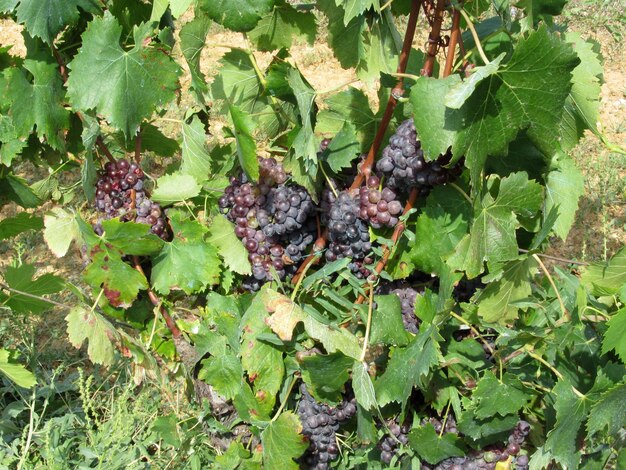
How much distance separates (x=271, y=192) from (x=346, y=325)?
0.45 meters

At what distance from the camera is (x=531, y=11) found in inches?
71.4

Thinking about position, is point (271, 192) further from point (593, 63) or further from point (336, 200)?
point (593, 63)

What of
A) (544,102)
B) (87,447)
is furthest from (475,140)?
(87,447)

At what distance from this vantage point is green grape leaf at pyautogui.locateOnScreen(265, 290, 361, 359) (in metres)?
2.00

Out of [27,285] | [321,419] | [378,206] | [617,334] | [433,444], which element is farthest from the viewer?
[27,285]

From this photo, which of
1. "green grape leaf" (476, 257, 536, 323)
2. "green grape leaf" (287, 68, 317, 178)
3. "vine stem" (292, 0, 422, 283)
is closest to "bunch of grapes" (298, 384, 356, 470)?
"vine stem" (292, 0, 422, 283)

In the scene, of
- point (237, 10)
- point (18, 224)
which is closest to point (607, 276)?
point (237, 10)

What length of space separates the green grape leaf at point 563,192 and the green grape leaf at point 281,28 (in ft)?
2.77

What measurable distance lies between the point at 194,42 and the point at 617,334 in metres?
1.39

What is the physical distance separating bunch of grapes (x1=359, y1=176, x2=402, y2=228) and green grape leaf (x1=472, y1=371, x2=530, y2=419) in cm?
48

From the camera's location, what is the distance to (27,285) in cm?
246

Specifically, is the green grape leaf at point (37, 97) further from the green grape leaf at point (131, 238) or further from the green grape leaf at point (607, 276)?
the green grape leaf at point (607, 276)

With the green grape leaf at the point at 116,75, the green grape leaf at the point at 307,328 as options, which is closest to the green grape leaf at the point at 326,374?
the green grape leaf at the point at 307,328

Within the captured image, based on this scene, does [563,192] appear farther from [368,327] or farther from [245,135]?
[245,135]
